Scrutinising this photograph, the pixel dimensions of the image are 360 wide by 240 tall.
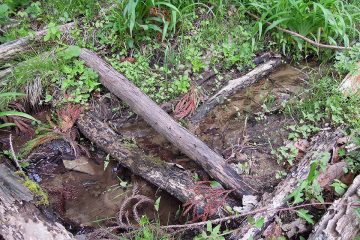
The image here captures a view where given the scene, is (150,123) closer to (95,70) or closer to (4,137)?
(95,70)

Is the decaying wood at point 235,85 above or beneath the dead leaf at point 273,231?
above

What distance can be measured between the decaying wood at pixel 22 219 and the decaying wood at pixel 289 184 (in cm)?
118

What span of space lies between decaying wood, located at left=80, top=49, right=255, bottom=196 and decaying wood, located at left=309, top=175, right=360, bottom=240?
1.86 feet

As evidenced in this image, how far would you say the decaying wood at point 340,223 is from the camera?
2289 mm

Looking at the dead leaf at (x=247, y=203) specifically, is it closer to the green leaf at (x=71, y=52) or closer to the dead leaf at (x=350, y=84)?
the dead leaf at (x=350, y=84)

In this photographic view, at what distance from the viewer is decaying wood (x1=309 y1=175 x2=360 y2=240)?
7.51 ft

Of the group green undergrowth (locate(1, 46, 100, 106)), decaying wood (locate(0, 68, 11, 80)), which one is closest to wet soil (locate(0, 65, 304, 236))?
green undergrowth (locate(1, 46, 100, 106))

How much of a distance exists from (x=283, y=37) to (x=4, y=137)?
2.95 m

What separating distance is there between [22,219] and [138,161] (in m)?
0.98

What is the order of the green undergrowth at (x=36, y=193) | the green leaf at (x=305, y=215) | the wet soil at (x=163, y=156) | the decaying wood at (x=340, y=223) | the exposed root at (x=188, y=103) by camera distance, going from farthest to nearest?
the exposed root at (x=188, y=103) → the wet soil at (x=163, y=156) → the green undergrowth at (x=36, y=193) → the green leaf at (x=305, y=215) → the decaying wood at (x=340, y=223)

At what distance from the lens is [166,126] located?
10.0 ft

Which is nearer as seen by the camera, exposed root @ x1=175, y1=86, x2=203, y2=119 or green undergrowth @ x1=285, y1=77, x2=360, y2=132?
green undergrowth @ x1=285, y1=77, x2=360, y2=132

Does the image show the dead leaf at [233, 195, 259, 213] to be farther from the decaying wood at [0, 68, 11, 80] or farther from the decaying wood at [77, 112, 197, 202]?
the decaying wood at [0, 68, 11, 80]

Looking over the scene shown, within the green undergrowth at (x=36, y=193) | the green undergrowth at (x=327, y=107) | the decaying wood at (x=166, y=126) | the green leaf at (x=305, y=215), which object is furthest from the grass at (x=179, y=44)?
the green leaf at (x=305, y=215)
